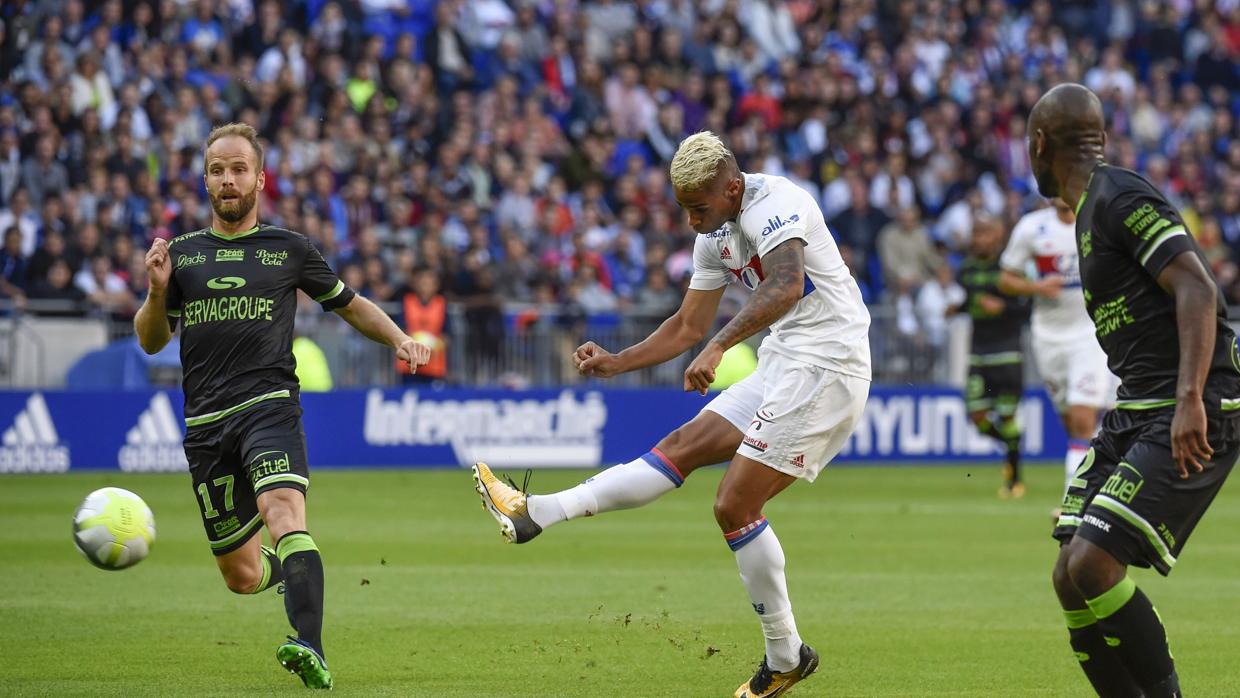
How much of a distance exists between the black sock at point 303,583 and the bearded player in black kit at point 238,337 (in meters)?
0.20

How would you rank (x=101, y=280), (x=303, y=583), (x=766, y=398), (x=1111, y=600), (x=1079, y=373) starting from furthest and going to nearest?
1. (x=101, y=280)
2. (x=1079, y=373)
3. (x=766, y=398)
4. (x=303, y=583)
5. (x=1111, y=600)

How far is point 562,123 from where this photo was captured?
85.8ft

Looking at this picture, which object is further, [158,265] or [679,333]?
[679,333]

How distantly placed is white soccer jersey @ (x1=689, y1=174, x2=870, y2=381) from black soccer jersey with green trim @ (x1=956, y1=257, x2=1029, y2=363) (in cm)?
1027

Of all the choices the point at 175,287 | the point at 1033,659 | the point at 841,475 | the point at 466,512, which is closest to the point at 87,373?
the point at 466,512

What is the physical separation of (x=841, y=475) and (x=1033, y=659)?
38.7 ft

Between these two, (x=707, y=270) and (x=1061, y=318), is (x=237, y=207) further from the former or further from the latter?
(x=1061, y=318)

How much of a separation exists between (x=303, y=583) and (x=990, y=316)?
11998mm

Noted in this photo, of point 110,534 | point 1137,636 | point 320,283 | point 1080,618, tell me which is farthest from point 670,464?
point 110,534

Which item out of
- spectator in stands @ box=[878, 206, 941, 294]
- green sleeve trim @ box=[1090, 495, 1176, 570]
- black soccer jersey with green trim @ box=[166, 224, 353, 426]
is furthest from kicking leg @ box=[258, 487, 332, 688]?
spectator in stands @ box=[878, 206, 941, 294]

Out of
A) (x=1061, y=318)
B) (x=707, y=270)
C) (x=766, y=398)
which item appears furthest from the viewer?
(x=1061, y=318)

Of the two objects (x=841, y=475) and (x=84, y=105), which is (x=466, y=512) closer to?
(x=841, y=475)

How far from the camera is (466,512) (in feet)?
53.9

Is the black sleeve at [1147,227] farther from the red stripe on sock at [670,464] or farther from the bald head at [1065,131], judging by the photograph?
the red stripe on sock at [670,464]
